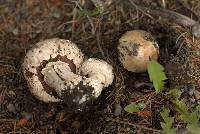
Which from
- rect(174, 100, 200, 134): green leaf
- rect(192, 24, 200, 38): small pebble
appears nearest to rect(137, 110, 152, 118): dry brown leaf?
rect(174, 100, 200, 134): green leaf

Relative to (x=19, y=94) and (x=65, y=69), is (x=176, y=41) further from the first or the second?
(x=19, y=94)

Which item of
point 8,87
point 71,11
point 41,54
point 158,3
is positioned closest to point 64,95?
point 41,54

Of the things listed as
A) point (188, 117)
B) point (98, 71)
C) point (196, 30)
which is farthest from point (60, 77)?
point (196, 30)

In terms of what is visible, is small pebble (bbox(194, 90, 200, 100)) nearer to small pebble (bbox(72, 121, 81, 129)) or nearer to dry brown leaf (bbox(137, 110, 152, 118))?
dry brown leaf (bbox(137, 110, 152, 118))

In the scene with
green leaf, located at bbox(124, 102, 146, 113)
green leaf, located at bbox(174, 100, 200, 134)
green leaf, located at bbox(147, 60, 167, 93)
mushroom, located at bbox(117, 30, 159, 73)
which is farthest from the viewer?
mushroom, located at bbox(117, 30, 159, 73)

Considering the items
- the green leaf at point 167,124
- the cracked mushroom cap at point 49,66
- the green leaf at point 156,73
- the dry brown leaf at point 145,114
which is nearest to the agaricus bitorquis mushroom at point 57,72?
the cracked mushroom cap at point 49,66

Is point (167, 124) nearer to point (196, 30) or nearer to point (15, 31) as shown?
point (196, 30)
